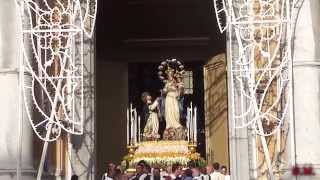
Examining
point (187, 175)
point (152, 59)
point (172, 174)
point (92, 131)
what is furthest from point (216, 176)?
point (152, 59)

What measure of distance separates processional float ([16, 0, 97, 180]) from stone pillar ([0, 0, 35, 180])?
175mm

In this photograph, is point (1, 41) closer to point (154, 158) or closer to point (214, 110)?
point (154, 158)

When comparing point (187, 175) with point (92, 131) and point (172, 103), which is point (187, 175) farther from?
point (172, 103)

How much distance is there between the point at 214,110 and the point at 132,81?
241 centimetres

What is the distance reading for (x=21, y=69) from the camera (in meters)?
13.6

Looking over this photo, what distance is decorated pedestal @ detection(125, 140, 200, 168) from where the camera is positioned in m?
18.0

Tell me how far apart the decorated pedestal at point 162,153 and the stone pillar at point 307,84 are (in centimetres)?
503

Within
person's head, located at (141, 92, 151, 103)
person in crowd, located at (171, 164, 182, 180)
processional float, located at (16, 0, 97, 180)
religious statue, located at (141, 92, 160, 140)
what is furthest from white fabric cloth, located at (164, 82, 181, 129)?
processional float, located at (16, 0, 97, 180)

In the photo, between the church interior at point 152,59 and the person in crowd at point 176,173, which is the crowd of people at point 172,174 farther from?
the church interior at point 152,59

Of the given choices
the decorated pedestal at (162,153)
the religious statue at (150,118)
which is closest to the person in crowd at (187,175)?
the decorated pedestal at (162,153)

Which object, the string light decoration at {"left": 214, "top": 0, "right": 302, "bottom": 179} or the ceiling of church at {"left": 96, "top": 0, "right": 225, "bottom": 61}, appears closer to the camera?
the string light decoration at {"left": 214, "top": 0, "right": 302, "bottom": 179}

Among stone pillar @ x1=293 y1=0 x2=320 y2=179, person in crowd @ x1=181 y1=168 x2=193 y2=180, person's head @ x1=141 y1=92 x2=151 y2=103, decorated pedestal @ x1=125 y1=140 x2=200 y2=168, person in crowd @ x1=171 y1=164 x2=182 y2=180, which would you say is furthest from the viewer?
person's head @ x1=141 y1=92 x2=151 y2=103

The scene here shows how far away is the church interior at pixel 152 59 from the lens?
19500 millimetres

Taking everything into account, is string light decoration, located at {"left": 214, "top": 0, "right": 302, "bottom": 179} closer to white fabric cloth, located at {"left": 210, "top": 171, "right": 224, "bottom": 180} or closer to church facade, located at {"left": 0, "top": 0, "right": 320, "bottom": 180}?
church facade, located at {"left": 0, "top": 0, "right": 320, "bottom": 180}
